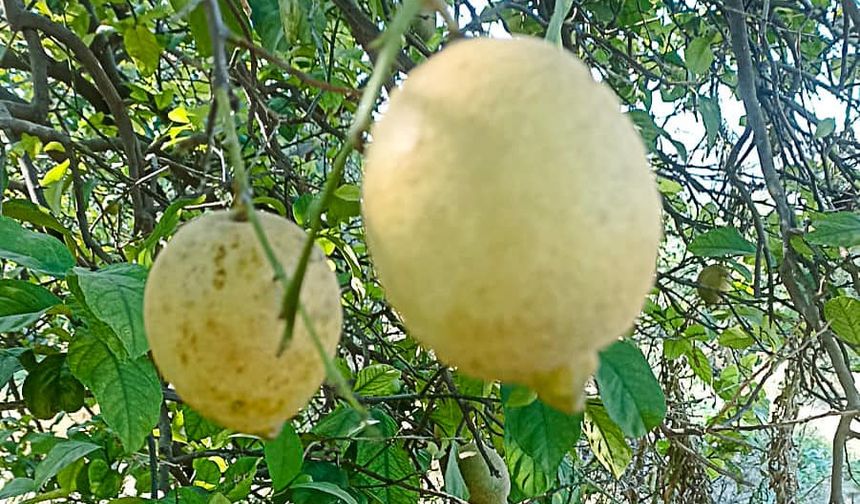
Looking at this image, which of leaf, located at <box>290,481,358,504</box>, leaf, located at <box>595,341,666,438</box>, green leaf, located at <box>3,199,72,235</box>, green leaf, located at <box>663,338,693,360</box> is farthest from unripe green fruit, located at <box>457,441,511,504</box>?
green leaf, located at <box>3,199,72,235</box>

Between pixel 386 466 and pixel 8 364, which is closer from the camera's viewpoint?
pixel 8 364

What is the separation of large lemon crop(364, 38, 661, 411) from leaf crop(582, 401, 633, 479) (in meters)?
0.84

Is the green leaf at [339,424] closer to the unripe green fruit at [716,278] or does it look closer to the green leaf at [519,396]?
the green leaf at [519,396]

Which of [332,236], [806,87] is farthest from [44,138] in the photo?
[806,87]

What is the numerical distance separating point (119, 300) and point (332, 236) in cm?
71

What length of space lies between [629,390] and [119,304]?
0.58 m

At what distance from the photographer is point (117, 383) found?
102 cm

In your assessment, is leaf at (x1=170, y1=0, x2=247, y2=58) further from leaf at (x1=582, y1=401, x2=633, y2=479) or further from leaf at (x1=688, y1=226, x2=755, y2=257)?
leaf at (x1=688, y1=226, x2=755, y2=257)

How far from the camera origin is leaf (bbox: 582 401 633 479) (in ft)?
4.06

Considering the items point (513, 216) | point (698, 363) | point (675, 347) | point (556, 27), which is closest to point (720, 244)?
point (675, 347)

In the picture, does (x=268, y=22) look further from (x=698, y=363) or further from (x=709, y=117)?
(x=698, y=363)

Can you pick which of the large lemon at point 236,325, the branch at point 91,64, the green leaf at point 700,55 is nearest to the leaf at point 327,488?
the large lemon at point 236,325

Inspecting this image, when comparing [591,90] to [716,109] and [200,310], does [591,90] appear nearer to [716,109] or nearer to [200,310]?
[200,310]

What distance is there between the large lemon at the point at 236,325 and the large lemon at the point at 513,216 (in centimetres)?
12
